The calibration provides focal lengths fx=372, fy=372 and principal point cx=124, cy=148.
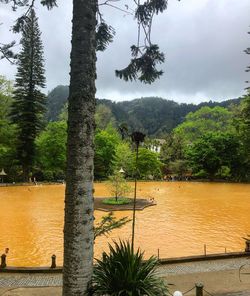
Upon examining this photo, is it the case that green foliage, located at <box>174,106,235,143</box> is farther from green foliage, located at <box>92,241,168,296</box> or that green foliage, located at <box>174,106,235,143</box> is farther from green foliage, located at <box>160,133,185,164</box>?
green foliage, located at <box>92,241,168,296</box>

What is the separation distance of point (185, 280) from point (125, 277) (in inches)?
172

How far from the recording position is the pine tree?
42938 mm

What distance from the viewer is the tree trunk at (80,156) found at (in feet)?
15.6

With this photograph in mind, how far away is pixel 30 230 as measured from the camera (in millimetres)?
17812

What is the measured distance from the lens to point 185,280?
9172mm

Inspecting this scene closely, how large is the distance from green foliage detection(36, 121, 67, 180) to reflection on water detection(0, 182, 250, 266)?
15.9 metres

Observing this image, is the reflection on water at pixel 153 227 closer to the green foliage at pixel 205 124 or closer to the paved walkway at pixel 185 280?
the paved walkway at pixel 185 280

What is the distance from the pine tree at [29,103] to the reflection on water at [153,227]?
1353 centimetres

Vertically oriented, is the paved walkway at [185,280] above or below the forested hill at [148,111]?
below

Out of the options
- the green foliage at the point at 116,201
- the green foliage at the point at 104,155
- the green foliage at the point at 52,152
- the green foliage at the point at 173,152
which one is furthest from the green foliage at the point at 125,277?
the green foliage at the point at 173,152

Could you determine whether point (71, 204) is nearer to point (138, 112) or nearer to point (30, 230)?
point (30, 230)

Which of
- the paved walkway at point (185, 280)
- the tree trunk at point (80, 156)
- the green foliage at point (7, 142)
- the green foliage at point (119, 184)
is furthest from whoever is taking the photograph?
the green foliage at point (7, 142)

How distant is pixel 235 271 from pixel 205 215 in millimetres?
12601

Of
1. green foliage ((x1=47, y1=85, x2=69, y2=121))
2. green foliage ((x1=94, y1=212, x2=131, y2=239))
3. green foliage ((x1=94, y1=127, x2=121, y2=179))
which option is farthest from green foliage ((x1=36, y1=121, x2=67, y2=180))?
green foliage ((x1=47, y1=85, x2=69, y2=121))
